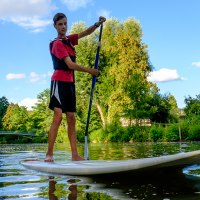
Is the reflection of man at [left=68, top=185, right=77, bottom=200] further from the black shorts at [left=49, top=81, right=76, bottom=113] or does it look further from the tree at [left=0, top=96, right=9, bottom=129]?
the tree at [left=0, top=96, right=9, bottom=129]

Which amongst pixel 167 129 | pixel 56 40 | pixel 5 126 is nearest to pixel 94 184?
pixel 56 40

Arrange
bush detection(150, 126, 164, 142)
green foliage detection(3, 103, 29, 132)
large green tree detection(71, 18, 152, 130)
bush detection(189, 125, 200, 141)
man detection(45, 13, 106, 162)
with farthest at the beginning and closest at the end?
green foliage detection(3, 103, 29, 132) < large green tree detection(71, 18, 152, 130) < bush detection(150, 126, 164, 142) < bush detection(189, 125, 200, 141) < man detection(45, 13, 106, 162)

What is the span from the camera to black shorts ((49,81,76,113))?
4.90 metres

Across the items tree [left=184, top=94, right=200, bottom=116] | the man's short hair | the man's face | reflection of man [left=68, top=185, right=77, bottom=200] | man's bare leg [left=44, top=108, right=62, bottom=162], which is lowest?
reflection of man [left=68, top=185, right=77, bottom=200]

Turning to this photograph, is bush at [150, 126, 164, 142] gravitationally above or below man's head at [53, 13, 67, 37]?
below

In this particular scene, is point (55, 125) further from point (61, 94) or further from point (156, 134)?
point (156, 134)

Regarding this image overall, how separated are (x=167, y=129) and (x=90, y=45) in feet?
42.9

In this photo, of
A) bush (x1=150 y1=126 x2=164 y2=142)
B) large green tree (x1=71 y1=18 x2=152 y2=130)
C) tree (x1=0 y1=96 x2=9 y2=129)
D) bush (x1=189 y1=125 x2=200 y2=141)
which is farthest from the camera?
tree (x1=0 y1=96 x2=9 y2=129)

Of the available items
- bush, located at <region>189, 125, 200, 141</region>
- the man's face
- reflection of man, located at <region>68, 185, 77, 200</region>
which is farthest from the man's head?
bush, located at <region>189, 125, 200, 141</region>

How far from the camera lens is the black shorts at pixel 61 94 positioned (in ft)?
16.1

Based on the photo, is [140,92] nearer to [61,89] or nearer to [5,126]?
[61,89]

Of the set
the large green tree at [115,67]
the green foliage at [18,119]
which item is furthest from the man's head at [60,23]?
the green foliage at [18,119]

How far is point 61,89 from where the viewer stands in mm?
4898

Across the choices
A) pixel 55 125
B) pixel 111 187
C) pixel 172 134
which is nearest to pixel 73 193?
pixel 111 187
